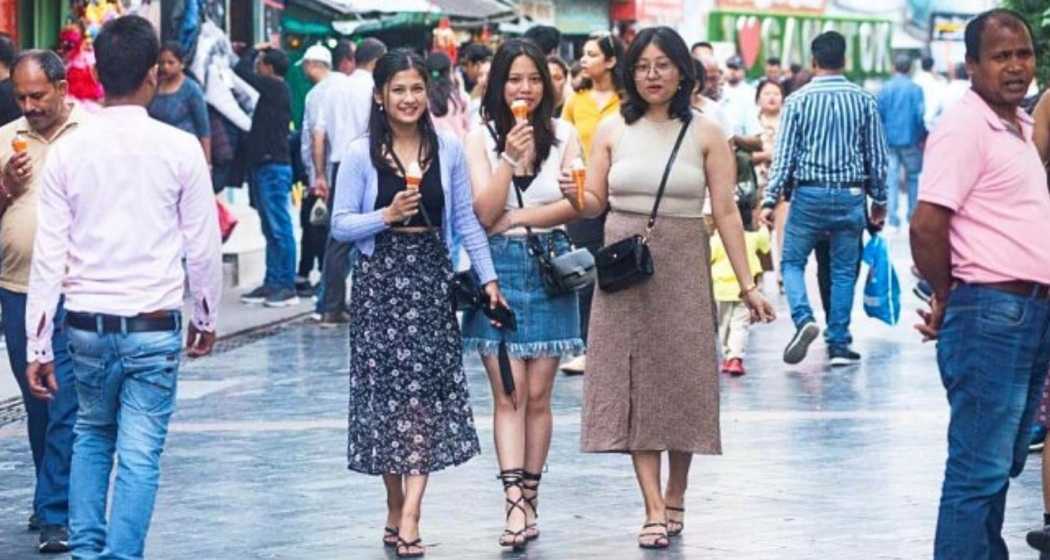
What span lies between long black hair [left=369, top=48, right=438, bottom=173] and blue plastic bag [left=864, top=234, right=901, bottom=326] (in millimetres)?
7206

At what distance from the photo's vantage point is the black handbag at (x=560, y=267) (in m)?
9.27

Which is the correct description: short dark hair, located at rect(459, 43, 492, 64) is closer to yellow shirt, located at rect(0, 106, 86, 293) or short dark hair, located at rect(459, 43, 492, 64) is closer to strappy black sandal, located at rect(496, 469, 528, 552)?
strappy black sandal, located at rect(496, 469, 528, 552)

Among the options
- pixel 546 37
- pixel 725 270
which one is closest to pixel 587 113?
pixel 546 37

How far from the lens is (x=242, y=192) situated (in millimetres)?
24156

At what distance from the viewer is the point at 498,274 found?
9320 mm

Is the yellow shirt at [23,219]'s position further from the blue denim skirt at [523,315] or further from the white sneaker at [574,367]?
the white sneaker at [574,367]

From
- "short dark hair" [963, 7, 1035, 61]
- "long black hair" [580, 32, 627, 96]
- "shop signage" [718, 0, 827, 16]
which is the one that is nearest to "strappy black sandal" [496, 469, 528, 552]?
"short dark hair" [963, 7, 1035, 61]

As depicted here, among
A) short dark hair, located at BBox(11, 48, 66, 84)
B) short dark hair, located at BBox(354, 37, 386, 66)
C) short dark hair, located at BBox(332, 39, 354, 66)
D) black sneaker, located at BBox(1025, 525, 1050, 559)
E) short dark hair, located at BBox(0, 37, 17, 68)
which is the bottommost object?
black sneaker, located at BBox(1025, 525, 1050, 559)

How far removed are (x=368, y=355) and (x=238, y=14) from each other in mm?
15467

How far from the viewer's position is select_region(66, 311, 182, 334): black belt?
7594 mm

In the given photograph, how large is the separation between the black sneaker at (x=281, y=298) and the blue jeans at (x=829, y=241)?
527 cm

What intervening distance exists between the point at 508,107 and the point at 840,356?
20.0 feet

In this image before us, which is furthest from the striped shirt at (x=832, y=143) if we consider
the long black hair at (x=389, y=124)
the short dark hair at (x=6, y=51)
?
the long black hair at (x=389, y=124)

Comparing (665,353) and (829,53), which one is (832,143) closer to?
(829,53)
